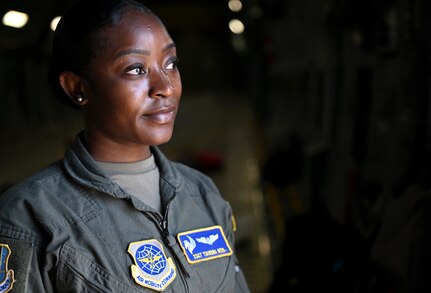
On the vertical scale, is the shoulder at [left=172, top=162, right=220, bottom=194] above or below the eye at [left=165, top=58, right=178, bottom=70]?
below

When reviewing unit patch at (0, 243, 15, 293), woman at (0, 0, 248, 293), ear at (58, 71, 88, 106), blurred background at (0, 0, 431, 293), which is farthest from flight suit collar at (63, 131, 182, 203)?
blurred background at (0, 0, 431, 293)

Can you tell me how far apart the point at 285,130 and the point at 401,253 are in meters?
3.73

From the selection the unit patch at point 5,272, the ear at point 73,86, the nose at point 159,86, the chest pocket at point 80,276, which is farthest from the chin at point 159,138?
the unit patch at point 5,272

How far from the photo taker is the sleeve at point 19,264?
123 cm

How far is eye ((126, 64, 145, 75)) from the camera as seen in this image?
4.57ft

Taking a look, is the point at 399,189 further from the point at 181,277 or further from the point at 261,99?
the point at 261,99

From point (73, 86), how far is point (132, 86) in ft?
0.60

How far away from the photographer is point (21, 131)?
8.26ft

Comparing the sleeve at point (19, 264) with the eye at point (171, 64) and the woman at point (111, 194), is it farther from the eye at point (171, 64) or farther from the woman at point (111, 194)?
the eye at point (171, 64)

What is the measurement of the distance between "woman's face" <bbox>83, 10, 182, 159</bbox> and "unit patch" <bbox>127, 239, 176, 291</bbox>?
0.97 ft

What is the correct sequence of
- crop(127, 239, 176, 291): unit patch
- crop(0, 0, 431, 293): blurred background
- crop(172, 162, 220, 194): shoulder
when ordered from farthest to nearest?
crop(0, 0, 431, 293): blurred background, crop(172, 162, 220, 194): shoulder, crop(127, 239, 176, 291): unit patch

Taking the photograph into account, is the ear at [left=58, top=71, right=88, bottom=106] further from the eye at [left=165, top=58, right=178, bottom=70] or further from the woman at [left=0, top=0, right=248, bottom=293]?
the eye at [left=165, top=58, right=178, bottom=70]

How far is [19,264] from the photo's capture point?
1.23 metres

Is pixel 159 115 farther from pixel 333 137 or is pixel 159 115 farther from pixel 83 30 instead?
pixel 333 137
